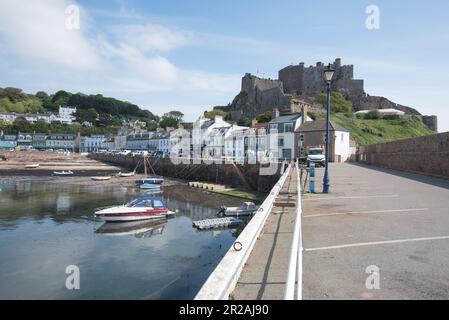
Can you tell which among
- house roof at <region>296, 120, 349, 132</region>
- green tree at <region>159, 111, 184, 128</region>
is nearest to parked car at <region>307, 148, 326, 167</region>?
house roof at <region>296, 120, 349, 132</region>

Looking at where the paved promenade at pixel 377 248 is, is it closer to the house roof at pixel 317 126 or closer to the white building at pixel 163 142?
the house roof at pixel 317 126

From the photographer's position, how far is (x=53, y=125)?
153750mm

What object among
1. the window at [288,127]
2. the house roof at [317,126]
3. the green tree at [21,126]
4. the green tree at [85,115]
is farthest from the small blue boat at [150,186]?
the green tree at [85,115]

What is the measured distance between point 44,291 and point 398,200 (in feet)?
45.0

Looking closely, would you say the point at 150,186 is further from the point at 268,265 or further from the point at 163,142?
the point at 163,142

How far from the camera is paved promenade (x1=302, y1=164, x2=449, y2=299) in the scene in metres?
5.00

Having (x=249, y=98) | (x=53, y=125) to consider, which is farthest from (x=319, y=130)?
(x=53, y=125)

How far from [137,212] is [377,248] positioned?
66.1 ft

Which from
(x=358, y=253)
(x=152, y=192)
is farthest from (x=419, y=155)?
(x=152, y=192)

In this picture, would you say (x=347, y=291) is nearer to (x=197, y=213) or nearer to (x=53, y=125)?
(x=197, y=213)

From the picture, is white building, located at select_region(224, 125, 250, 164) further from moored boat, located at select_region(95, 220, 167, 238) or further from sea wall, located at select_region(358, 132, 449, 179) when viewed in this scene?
moored boat, located at select_region(95, 220, 167, 238)

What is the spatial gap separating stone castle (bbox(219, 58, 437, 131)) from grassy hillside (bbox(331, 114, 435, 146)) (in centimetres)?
1470

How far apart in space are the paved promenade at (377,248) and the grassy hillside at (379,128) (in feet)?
213

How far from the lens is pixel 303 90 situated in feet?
372
